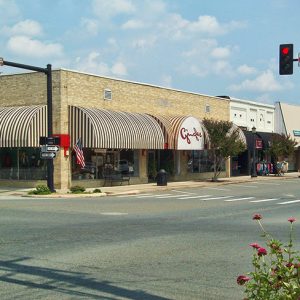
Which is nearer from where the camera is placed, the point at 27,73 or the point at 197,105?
the point at 27,73

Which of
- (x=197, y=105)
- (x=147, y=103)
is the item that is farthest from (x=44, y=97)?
(x=197, y=105)

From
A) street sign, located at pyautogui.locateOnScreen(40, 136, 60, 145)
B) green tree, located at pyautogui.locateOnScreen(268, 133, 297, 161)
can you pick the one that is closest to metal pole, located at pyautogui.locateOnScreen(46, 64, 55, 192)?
street sign, located at pyautogui.locateOnScreen(40, 136, 60, 145)

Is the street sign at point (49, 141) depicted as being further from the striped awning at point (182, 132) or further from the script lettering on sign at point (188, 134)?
the script lettering on sign at point (188, 134)

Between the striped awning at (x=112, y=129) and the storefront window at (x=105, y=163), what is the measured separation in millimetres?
1626

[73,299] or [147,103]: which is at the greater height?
[147,103]

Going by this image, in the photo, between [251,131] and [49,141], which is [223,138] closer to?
[251,131]

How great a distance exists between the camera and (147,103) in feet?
120

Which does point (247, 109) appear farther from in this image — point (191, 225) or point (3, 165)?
point (191, 225)

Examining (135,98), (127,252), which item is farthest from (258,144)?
(127,252)

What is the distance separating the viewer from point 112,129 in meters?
30.5

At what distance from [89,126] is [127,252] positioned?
19.8m

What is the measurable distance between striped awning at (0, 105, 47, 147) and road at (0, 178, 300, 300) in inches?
401

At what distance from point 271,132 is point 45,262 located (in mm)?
46613

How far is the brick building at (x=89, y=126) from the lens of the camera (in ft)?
95.9
